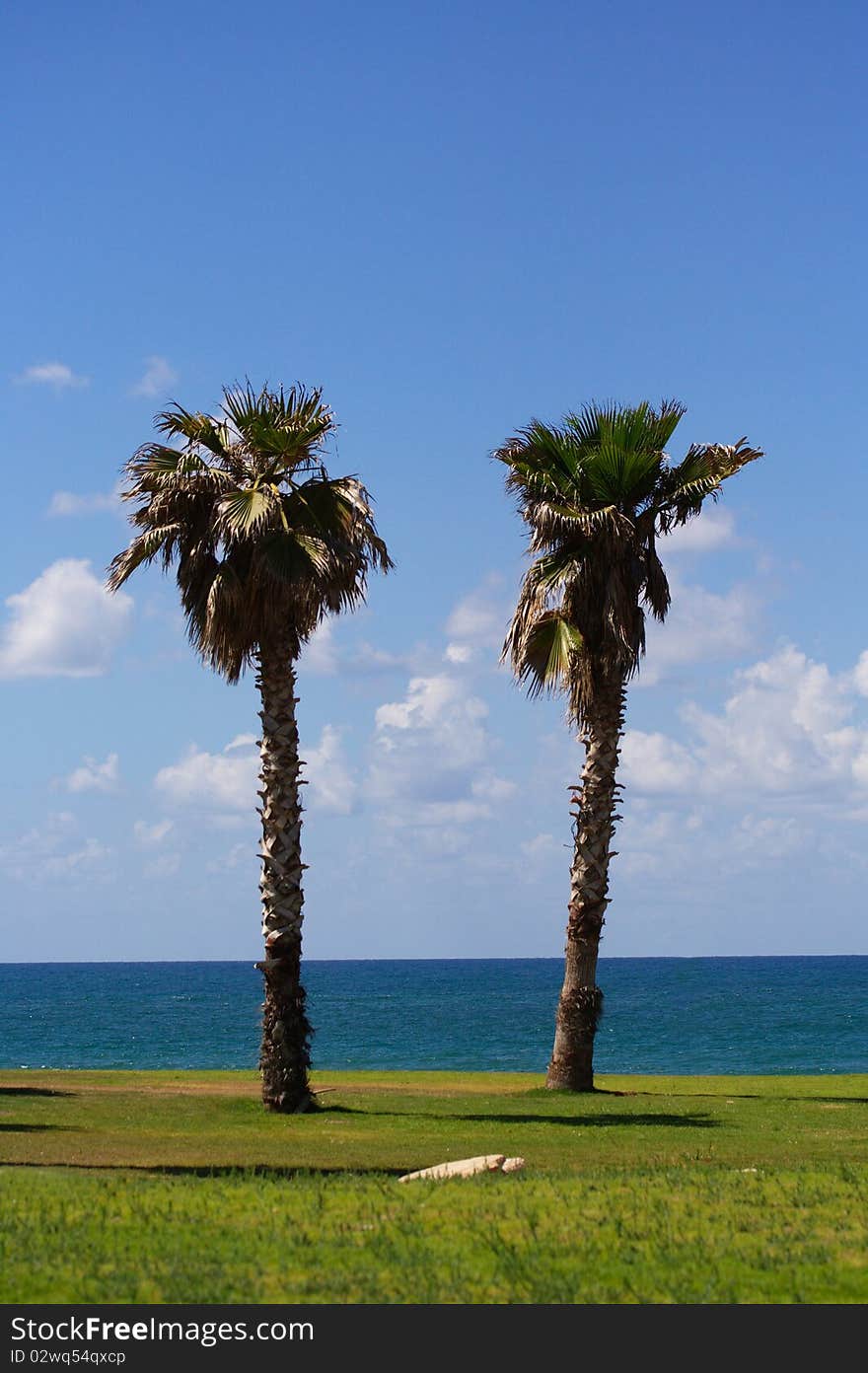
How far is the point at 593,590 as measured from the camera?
27750mm

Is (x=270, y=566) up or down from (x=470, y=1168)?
up

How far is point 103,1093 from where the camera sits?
27.0 m

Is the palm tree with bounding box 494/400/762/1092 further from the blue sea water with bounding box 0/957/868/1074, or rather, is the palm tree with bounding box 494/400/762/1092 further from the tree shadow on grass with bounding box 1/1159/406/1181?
the blue sea water with bounding box 0/957/868/1074

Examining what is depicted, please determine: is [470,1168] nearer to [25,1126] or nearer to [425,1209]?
[425,1209]

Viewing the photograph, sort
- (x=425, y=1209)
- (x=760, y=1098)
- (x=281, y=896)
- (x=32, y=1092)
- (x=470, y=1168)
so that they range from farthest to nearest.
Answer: (x=760, y=1098)
(x=32, y=1092)
(x=281, y=896)
(x=470, y=1168)
(x=425, y=1209)

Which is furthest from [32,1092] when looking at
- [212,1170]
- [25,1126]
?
[212,1170]

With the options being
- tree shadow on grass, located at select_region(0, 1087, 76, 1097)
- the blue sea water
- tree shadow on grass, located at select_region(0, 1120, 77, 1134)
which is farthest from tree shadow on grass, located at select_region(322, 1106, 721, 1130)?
the blue sea water

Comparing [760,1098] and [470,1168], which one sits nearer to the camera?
[470,1168]

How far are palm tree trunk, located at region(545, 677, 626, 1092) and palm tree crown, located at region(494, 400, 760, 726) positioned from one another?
0.54m

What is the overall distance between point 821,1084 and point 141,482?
1921cm

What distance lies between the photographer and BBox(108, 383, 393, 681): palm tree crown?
2425 cm

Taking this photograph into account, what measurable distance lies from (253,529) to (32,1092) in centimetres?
1166
